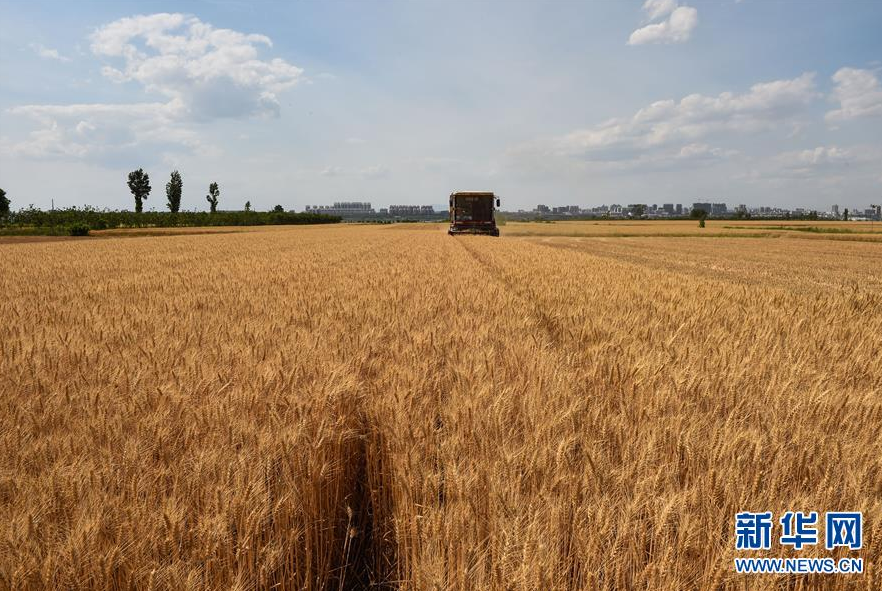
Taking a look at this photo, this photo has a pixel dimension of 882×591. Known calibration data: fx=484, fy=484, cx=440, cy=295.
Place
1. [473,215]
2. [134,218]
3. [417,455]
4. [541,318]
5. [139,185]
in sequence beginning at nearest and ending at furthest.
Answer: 1. [417,455]
2. [541,318]
3. [473,215]
4. [134,218]
5. [139,185]

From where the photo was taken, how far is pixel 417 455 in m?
1.75

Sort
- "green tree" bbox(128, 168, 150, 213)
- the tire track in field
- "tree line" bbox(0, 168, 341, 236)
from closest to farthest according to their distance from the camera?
the tire track in field < "tree line" bbox(0, 168, 341, 236) < "green tree" bbox(128, 168, 150, 213)

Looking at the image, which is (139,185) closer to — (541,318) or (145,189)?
(145,189)

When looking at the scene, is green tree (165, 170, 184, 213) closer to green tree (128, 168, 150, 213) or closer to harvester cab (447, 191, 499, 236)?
green tree (128, 168, 150, 213)

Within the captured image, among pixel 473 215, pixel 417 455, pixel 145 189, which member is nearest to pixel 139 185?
pixel 145 189

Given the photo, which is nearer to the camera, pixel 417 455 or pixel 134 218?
pixel 417 455

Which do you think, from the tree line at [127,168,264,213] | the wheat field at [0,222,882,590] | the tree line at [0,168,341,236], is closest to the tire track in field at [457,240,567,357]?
the wheat field at [0,222,882,590]

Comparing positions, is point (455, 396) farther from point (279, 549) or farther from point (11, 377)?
point (11, 377)

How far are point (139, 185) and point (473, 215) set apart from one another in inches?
4094

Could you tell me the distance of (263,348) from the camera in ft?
10.6

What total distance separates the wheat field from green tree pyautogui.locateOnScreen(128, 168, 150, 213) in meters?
124

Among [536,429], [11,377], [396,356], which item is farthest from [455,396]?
[11,377]

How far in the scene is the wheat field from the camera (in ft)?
4.23

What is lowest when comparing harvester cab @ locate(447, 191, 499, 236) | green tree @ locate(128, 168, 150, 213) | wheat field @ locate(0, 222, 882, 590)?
wheat field @ locate(0, 222, 882, 590)
